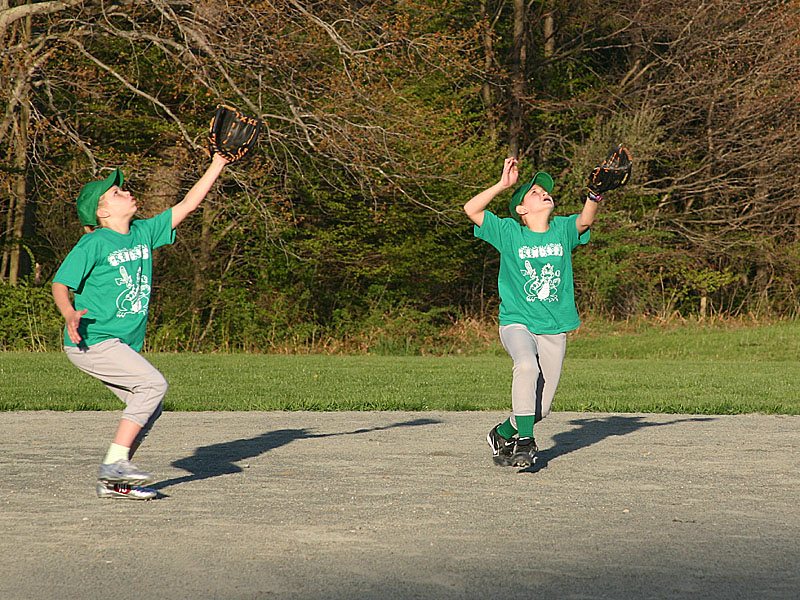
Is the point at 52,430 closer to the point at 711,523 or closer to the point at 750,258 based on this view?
→ the point at 711,523

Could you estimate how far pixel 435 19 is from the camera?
94.5ft

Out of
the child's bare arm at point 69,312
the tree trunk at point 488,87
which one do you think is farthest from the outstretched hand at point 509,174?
the tree trunk at point 488,87

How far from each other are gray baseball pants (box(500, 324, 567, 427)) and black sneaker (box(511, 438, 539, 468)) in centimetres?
18

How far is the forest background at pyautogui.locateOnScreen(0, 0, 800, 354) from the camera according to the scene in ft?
70.2

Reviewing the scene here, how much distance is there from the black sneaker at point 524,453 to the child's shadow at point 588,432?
0.05m

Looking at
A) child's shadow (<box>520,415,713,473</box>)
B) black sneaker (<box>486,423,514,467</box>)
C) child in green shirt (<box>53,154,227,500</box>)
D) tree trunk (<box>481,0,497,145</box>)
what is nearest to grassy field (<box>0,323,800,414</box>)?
child's shadow (<box>520,415,713,473</box>)

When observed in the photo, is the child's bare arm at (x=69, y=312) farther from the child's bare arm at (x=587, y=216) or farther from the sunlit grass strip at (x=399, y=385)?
the sunlit grass strip at (x=399, y=385)

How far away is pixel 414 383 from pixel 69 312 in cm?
855

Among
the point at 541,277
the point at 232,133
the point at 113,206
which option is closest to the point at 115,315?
the point at 113,206

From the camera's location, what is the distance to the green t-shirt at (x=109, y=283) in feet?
19.1

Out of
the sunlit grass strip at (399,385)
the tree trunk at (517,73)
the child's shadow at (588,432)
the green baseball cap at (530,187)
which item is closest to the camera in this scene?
the green baseball cap at (530,187)

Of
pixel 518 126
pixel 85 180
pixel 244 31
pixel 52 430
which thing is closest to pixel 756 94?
pixel 518 126

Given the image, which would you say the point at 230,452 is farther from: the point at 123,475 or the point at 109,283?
the point at 109,283

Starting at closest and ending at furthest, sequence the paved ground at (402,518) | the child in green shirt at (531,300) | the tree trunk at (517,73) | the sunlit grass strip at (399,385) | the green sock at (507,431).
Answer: the paved ground at (402,518), the child in green shirt at (531,300), the green sock at (507,431), the sunlit grass strip at (399,385), the tree trunk at (517,73)
